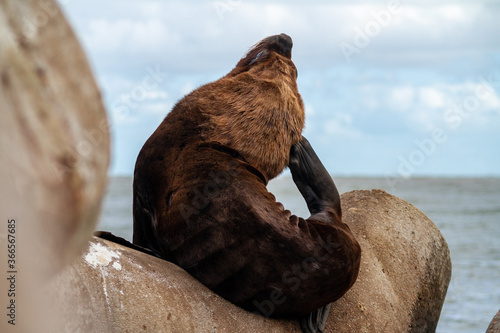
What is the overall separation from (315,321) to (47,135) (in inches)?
118

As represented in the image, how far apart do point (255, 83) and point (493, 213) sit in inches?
989

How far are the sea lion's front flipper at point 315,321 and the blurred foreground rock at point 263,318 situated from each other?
53 millimetres

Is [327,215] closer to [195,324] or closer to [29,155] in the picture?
[195,324]

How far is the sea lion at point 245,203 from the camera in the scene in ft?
12.6

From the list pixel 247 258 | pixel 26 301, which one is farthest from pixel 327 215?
pixel 26 301

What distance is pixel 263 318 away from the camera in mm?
3979

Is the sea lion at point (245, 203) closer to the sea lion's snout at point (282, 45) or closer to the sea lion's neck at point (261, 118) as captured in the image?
the sea lion's neck at point (261, 118)

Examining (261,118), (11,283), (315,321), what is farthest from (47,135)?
(315,321)

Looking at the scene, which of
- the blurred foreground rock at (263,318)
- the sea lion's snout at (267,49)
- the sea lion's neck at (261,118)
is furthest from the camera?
the sea lion's snout at (267,49)

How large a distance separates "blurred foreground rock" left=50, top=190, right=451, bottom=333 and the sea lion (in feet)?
0.52

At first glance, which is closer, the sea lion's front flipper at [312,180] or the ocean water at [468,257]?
the sea lion's front flipper at [312,180]

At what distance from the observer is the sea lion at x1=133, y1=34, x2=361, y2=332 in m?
3.86

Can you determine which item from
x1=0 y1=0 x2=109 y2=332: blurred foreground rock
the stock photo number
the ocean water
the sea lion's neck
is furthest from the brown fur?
x1=0 y1=0 x2=109 y2=332: blurred foreground rock

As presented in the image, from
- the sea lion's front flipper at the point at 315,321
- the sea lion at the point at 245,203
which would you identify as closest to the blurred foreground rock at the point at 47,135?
the sea lion at the point at 245,203
